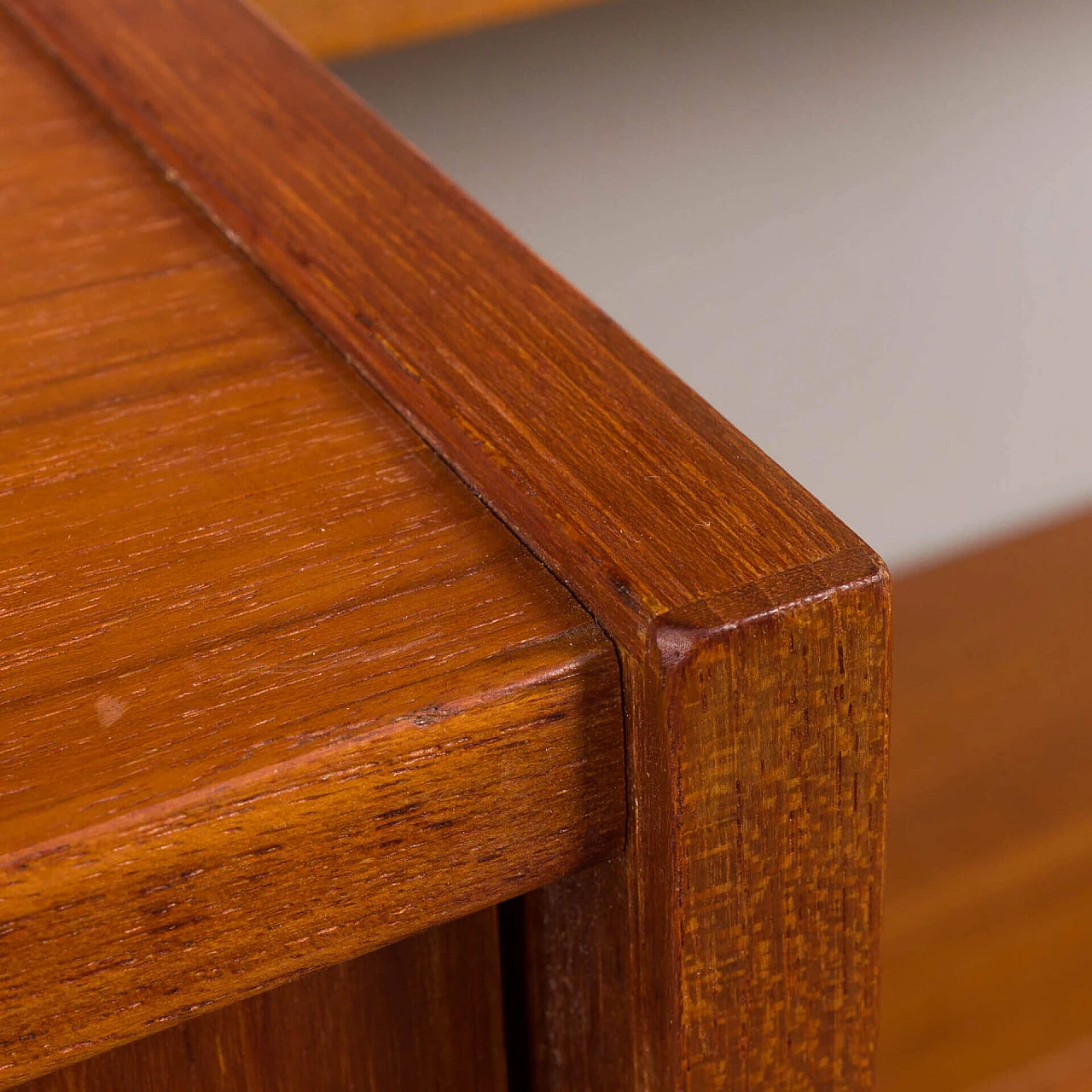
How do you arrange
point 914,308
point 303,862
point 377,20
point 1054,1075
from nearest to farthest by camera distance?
point 303,862 → point 377,20 → point 1054,1075 → point 914,308

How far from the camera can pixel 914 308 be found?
1.06 meters

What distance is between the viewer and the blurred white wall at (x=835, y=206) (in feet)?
2.76

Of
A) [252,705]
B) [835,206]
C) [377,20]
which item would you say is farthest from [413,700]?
[835,206]

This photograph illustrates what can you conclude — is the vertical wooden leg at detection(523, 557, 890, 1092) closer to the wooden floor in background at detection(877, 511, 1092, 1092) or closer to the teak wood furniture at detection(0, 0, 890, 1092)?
the teak wood furniture at detection(0, 0, 890, 1092)

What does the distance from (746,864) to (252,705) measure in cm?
7

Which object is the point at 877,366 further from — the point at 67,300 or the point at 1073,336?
the point at 67,300

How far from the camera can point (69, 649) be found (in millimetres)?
185

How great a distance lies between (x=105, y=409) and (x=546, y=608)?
0.28ft

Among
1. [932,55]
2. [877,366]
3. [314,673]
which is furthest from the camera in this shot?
[877,366]

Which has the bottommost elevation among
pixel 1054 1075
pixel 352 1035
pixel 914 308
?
pixel 1054 1075

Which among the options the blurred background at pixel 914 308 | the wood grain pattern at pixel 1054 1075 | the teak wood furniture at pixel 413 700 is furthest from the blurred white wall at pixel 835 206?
Result: the teak wood furniture at pixel 413 700

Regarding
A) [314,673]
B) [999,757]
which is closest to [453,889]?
[314,673]

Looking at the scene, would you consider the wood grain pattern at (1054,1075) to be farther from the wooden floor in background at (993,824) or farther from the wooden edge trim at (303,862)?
the wooden edge trim at (303,862)

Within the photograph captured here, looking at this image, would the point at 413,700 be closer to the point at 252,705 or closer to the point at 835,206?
the point at 252,705
